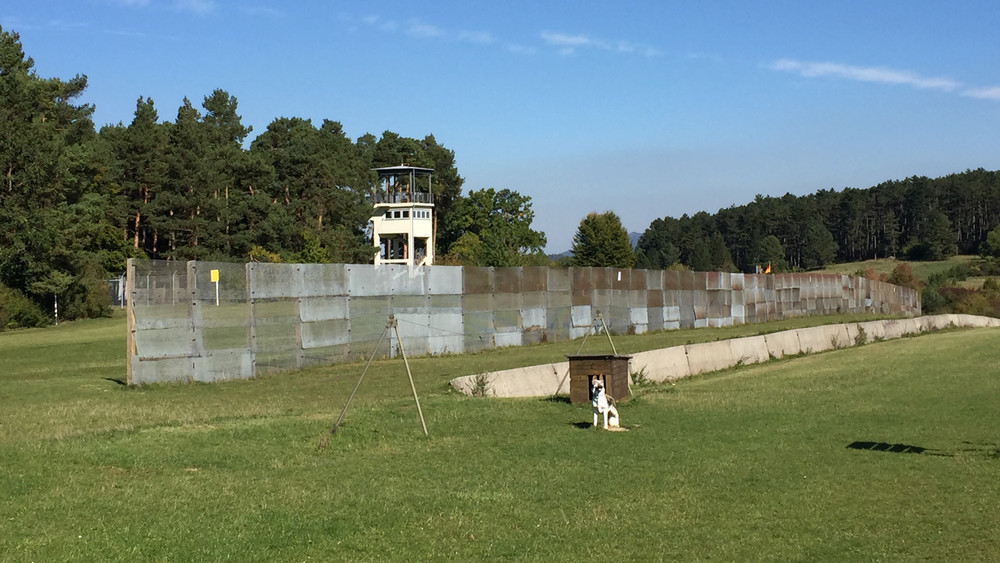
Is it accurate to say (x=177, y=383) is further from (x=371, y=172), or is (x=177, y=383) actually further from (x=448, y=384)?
(x=371, y=172)

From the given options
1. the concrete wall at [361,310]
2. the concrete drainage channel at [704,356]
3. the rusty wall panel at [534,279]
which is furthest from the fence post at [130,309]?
the rusty wall panel at [534,279]

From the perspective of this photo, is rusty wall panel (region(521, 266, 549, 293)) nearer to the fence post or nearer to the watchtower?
the fence post

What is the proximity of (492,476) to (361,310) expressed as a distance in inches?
780

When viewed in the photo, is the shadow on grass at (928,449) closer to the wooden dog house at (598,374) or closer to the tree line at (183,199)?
the wooden dog house at (598,374)

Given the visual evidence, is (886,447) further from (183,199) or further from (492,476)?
(183,199)

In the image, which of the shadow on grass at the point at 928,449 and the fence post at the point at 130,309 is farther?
the fence post at the point at 130,309

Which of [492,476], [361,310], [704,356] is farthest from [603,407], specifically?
[361,310]

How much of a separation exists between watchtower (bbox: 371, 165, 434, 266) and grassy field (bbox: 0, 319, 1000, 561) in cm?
9508

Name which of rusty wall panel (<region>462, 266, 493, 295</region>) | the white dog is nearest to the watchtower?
rusty wall panel (<region>462, 266, 493, 295</region>)

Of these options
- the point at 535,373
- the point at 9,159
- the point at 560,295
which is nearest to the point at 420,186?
the point at 9,159

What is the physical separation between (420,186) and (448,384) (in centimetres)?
11180

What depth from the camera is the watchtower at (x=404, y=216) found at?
119m

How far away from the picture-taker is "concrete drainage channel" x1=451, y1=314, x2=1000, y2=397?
81.5 feet

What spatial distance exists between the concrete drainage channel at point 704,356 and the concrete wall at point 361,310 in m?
2.22
